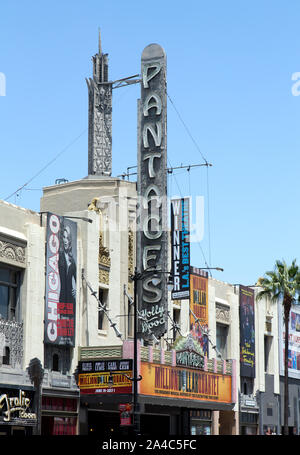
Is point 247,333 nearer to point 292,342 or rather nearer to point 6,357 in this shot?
point 292,342

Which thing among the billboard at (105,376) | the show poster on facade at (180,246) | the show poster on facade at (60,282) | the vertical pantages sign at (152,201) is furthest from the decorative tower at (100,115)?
the billboard at (105,376)

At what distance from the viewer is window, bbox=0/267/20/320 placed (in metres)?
38.7

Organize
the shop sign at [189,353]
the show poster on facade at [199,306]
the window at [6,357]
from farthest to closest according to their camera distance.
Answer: the show poster on facade at [199,306] < the shop sign at [189,353] < the window at [6,357]

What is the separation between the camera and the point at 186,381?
153 feet

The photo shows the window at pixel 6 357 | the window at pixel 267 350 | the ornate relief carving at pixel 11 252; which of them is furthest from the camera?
the window at pixel 267 350

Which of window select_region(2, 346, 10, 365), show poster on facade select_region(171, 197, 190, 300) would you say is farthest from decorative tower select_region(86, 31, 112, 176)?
window select_region(2, 346, 10, 365)

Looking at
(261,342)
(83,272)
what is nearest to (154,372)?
(83,272)

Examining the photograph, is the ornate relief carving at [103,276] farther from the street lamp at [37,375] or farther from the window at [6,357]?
the window at [6,357]

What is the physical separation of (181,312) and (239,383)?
403 inches

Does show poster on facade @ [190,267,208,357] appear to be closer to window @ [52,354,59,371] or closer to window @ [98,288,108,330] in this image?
window @ [98,288,108,330]

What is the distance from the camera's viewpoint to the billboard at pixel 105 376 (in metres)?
40.5

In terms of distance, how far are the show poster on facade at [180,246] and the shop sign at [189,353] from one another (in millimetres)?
2836

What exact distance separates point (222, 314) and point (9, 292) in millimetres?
24138
